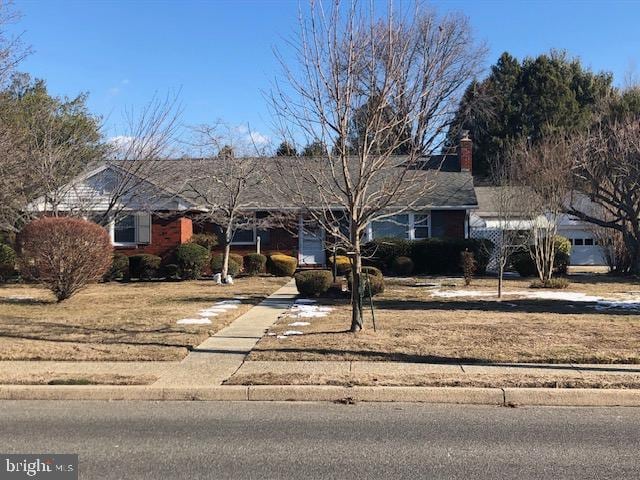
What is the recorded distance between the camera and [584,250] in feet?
119

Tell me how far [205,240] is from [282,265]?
3.68 metres

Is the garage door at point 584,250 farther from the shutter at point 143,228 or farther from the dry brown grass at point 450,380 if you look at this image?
the dry brown grass at point 450,380

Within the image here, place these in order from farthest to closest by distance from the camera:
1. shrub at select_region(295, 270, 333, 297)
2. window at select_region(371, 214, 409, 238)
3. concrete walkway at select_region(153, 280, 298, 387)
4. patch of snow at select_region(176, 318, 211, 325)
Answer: window at select_region(371, 214, 409, 238) < shrub at select_region(295, 270, 333, 297) < patch of snow at select_region(176, 318, 211, 325) < concrete walkway at select_region(153, 280, 298, 387)

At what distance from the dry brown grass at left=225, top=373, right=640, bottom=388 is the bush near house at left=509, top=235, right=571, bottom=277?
1615 centimetres

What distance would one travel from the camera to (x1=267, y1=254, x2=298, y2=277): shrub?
23984 millimetres

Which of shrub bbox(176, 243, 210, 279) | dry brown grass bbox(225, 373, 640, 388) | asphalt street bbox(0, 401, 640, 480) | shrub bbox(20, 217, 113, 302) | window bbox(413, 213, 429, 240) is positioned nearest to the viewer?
asphalt street bbox(0, 401, 640, 480)

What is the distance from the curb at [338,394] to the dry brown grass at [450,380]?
0.16m

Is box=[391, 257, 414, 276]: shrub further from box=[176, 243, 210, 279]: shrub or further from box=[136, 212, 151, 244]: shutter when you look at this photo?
box=[136, 212, 151, 244]: shutter

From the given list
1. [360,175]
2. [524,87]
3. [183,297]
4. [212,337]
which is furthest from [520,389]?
[524,87]

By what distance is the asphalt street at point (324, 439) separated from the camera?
16.3 feet

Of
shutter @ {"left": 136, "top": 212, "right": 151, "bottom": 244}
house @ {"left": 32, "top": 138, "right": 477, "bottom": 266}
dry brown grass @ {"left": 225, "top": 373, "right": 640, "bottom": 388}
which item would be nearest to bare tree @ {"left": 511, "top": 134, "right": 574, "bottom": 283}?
house @ {"left": 32, "top": 138, "right": 477, "bottom": 266}

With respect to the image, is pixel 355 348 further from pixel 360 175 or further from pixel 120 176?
pixel 120 176

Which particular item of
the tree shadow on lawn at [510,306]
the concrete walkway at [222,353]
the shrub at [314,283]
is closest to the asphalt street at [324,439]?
the concrete walkway at [222,353]

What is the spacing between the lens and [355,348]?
9.44 metres
